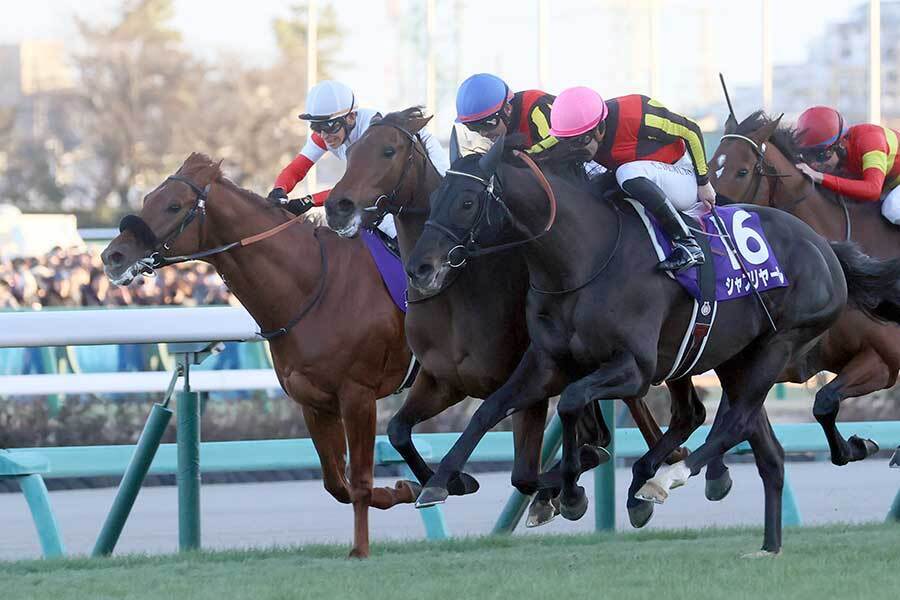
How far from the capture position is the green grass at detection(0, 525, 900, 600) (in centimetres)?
456

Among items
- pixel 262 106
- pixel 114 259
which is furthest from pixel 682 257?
pixel 262 106

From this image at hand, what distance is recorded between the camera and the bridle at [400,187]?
546cm

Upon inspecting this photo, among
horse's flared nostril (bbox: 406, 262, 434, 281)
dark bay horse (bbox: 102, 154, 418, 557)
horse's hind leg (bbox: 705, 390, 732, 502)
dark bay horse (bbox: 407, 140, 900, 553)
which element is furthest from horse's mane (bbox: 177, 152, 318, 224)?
horse's hind leg (bbox: 705, 390, 732, 502)

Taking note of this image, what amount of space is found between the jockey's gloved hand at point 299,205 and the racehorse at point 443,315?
78cm

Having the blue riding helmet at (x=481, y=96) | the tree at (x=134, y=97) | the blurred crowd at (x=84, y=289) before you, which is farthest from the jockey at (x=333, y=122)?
the tree at (x=134, y=97)

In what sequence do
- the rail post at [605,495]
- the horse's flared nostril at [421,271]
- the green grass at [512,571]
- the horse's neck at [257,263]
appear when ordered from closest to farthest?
1. the green grass at [512,571]
2. the horse's flared nostril at [421,271]
3. the horse's neck at [257,263]
4. the rail post at [605,495]

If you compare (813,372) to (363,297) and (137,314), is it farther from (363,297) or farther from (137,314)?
(137,314)

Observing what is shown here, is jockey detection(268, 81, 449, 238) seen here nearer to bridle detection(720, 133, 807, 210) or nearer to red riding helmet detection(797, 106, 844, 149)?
bridle detection(720, 133, 807, 210)

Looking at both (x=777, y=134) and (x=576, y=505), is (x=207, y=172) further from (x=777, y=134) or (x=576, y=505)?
(x=777, y=134)

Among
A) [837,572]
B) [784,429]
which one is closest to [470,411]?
[784,429]

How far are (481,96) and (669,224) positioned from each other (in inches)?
30.6

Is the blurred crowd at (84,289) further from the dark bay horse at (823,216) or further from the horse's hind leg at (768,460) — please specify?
the horse's hind leg at (768,460)

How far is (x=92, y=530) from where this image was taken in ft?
25.1

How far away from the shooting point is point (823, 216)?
263 inches
